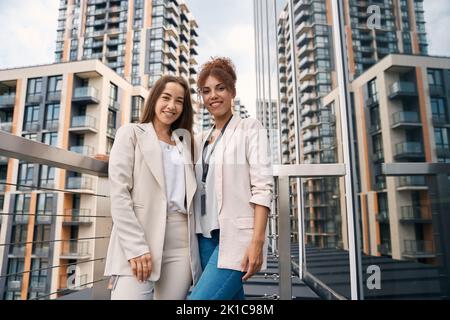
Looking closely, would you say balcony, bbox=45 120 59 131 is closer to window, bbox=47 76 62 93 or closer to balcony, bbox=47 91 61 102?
balcony, bbox=47 91 61 102

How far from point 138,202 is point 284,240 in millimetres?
391

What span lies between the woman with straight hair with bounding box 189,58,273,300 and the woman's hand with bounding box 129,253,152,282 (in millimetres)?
127

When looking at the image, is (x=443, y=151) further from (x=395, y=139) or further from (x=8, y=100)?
(x=8, y=100)

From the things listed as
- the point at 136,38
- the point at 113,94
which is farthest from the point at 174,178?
the point at 136,38

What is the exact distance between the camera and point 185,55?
2042cm

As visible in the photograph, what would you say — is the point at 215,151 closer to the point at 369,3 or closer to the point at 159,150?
the point at 159,150

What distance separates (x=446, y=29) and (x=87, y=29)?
85.0ft

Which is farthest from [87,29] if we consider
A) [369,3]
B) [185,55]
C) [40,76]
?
[369,3]

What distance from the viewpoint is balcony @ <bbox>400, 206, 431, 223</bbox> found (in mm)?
1073

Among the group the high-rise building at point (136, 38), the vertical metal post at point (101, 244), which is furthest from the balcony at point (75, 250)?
the vertical metal post at point (101, 244)

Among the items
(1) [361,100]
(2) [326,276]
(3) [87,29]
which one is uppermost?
(3) [87,29]
